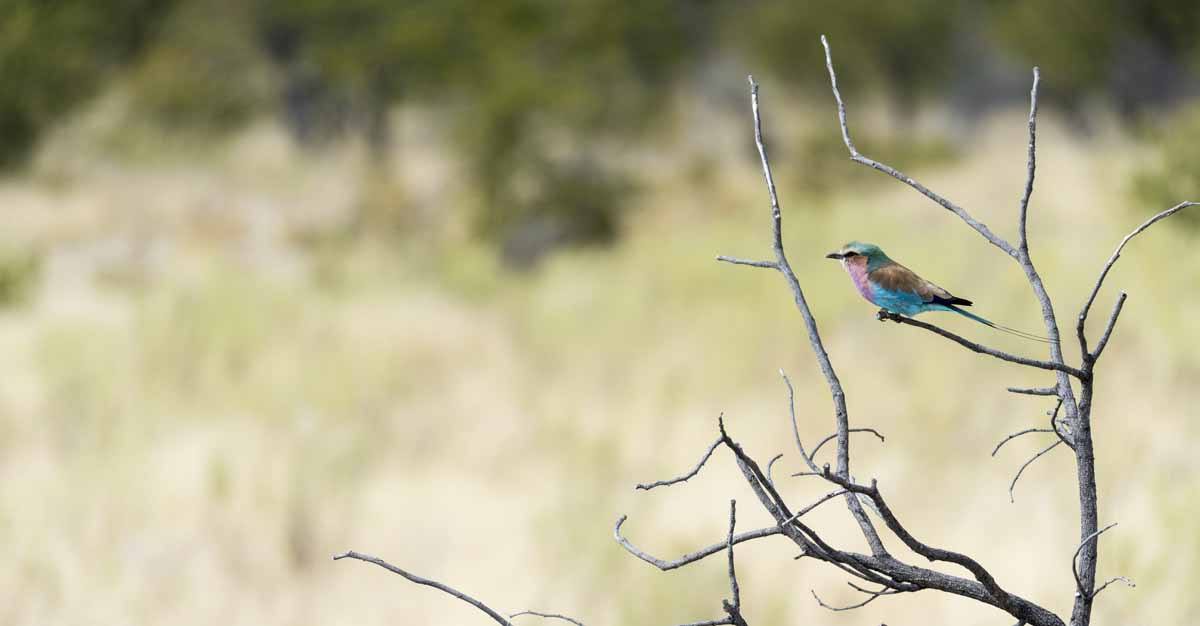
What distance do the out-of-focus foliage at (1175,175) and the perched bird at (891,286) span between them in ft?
26.7

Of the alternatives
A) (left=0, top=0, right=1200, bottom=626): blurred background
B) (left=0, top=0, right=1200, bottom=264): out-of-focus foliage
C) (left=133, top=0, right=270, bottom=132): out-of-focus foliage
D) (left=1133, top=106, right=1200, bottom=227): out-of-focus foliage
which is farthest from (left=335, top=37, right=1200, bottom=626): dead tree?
(left=133, top=0, right=270, bottom=132): out-of-focus foliage

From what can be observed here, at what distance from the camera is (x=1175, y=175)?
33.5 ft

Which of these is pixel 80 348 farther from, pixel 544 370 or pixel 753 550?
pixel 753 550

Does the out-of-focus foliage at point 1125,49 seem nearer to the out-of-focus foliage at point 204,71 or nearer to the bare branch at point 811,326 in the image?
the out-of-focus foliage at point 204,71

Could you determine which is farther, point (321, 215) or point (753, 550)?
Answer: point (321, 215)

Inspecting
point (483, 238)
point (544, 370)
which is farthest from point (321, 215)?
point (544, 370)

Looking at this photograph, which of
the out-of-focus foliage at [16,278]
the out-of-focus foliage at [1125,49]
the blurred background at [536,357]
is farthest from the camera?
the out-of-focus foliage at [1125,49]

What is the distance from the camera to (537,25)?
2800 cm

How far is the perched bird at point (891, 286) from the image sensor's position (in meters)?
1.83

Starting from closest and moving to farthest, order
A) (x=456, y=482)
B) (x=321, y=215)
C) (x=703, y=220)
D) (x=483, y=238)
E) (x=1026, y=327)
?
(x=456, y=482) → (x=1026, y=327) → (x=483, y=238) → (x=703, y=220) → (x=321, y=215)

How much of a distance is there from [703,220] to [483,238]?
12.3ft

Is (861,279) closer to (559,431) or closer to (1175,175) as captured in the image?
(559,431)

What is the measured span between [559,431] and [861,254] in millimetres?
7029

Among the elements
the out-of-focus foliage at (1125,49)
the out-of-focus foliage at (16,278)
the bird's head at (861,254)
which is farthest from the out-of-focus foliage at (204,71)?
the bird's head at (861,254)
